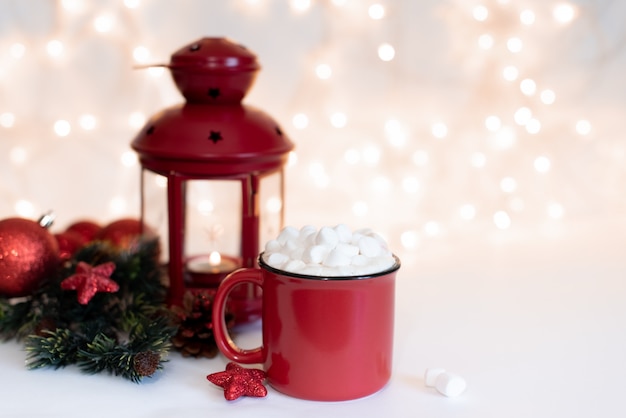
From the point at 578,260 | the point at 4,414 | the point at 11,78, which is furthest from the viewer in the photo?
the point at 11,78

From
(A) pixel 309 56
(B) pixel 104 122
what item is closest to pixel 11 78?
(B) pixel 104 122

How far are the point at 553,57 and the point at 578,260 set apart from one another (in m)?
0.48

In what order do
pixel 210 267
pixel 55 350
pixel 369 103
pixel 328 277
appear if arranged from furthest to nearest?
1. pixel 369 103
2. pixel 210 267
3. pixel 55 350
4. pixel 328 277

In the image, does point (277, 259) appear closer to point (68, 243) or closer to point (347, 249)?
point (347, 249)

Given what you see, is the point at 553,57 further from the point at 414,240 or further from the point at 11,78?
the point at 11,78

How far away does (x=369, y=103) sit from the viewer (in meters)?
1.70

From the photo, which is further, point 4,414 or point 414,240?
point 414,240

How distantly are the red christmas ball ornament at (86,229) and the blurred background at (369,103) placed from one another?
41cm

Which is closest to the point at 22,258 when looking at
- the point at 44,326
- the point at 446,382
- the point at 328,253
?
the point at 44,326

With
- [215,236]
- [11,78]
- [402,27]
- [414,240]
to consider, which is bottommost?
[414,240]

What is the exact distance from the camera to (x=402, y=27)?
1.66 m

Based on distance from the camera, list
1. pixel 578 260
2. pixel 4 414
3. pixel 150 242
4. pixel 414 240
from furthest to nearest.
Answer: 1. pixel 414 240
2. pixel 578 260
3. pixel 150 242
4. pixel 4 414

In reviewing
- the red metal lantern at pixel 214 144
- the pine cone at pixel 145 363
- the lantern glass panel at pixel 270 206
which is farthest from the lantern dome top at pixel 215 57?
the pine cone at pixel 145 363

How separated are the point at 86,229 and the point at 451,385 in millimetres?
674
